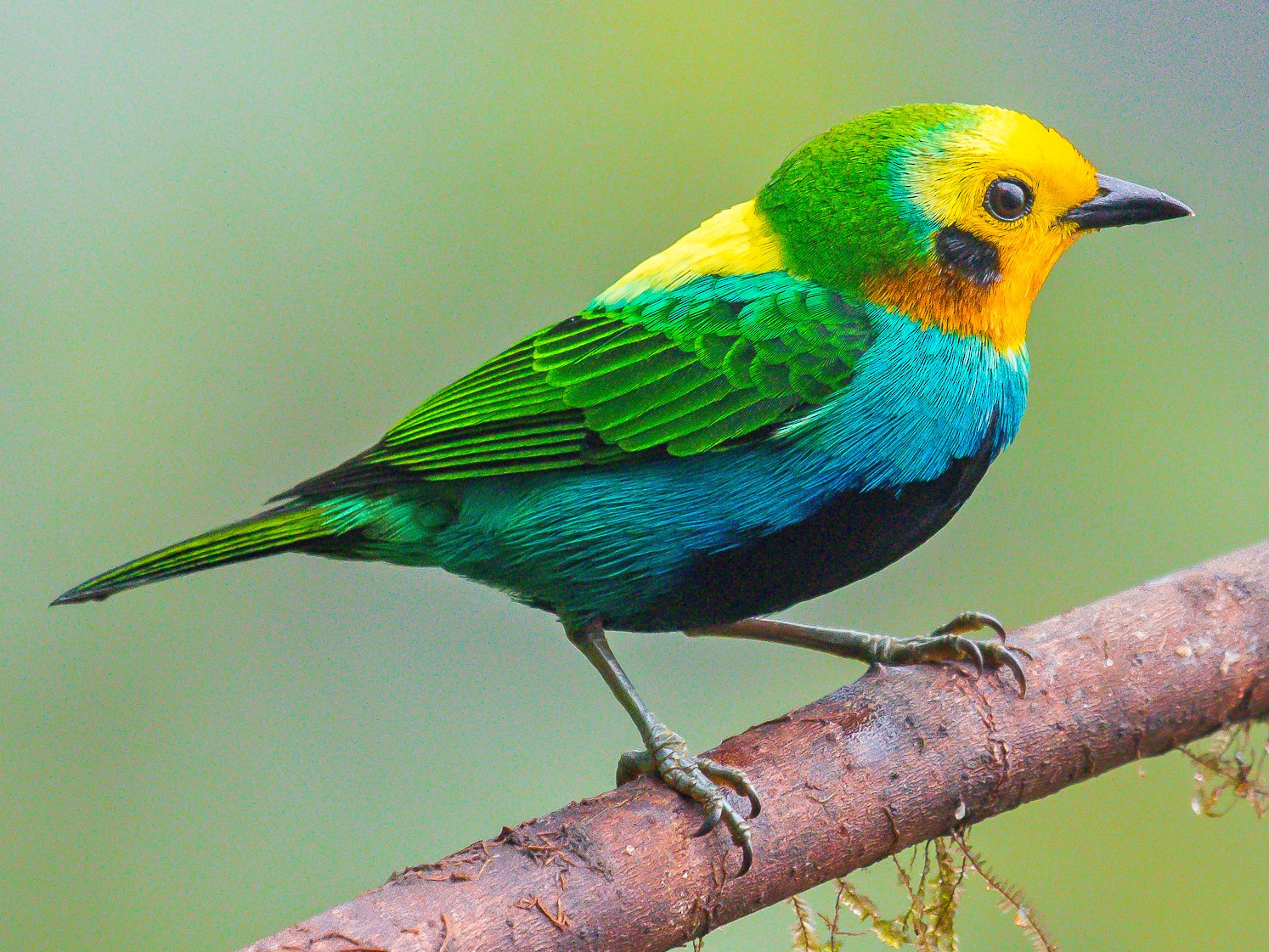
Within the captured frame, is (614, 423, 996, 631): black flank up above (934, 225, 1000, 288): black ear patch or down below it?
below

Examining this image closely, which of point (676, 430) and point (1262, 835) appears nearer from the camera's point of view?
point (676, 430)

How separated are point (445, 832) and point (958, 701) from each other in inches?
75.0

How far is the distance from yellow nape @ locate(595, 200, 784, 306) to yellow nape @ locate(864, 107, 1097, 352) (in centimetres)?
30

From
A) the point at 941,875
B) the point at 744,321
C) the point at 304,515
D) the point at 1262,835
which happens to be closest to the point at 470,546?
the point at 304,515

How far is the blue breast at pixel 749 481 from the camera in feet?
9.59

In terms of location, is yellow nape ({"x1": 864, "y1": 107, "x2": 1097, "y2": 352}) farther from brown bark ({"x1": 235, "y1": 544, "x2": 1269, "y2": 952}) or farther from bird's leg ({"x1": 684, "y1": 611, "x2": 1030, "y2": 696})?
brown bark ({"x1": 235, "y1": 544, "x2": 1269, "y2": 952})

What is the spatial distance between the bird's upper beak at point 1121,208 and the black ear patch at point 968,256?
26cm

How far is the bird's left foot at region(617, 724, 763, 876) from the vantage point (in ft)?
8.91

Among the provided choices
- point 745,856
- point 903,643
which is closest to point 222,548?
point 745,856

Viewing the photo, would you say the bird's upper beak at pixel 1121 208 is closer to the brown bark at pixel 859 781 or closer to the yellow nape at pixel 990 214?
the yellow nape at pixel 990 214

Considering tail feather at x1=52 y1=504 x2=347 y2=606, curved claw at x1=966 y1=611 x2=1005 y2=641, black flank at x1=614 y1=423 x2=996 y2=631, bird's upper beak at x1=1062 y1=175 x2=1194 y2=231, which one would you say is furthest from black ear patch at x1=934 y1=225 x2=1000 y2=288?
tail feather at x1=52 y1=504 x2=347 y2=606

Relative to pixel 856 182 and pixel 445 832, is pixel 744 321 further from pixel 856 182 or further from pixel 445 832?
pixel 445 832

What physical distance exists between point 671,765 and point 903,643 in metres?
0.83

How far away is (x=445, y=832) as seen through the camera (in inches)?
167
